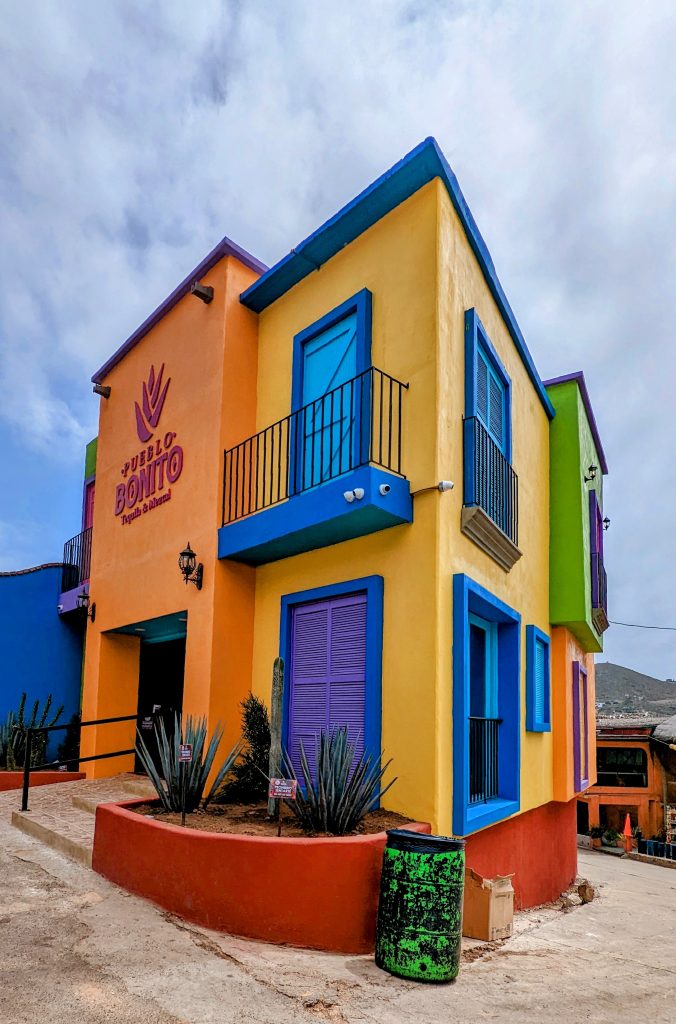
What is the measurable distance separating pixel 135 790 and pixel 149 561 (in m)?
2.94

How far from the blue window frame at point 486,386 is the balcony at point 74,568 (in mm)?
7935

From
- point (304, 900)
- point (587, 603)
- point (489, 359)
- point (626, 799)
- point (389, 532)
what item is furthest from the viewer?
point (626, 799)

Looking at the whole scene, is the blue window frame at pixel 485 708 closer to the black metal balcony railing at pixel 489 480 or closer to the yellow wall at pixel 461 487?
the yellow wall at pixel 461 487

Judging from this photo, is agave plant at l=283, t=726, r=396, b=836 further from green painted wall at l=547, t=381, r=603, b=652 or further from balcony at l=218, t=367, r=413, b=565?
green painted wall at l=547, t=381, r=603, b=652

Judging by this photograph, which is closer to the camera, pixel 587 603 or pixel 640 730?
pixel 587 603

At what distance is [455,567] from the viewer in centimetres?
743

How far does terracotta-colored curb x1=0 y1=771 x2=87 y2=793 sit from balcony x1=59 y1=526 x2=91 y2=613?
3.04 metres

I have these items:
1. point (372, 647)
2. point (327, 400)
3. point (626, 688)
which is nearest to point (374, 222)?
point (327, 400)

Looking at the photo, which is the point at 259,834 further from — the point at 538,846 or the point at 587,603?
the point at 587,603

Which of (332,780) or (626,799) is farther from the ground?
(332,780)

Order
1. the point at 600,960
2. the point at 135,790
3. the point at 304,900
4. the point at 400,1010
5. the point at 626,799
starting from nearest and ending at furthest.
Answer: the point at 400,1010 → the point at 304,900 → the point at 600,960 → the point at 135,790 → the point at 626,799

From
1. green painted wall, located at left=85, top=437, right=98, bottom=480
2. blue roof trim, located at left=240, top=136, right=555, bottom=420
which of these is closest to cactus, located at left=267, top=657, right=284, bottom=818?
blue roof trim, located at left=240, top=136, right=555, bottom=420

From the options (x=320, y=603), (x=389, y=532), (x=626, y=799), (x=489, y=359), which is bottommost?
(x=626, y=799)

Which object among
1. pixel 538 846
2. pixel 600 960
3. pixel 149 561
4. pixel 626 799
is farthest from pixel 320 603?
pixel 626 799
